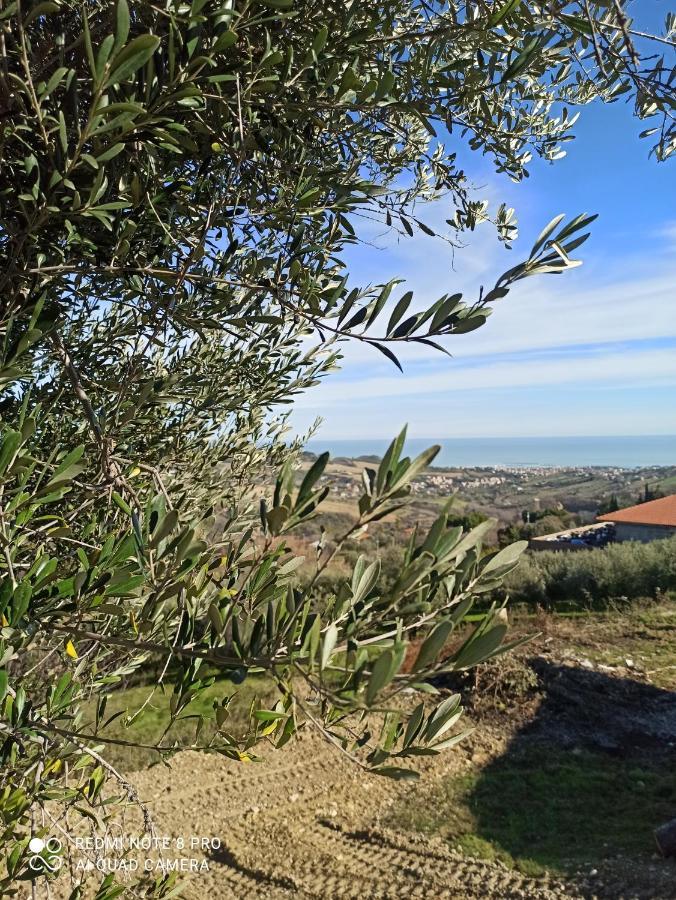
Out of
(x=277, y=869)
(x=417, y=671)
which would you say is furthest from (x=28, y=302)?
(x=277, y=869)

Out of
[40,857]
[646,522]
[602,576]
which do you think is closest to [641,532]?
[646,522]

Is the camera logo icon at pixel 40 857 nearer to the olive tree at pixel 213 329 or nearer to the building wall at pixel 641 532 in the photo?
the olive tree at pixel 213 329

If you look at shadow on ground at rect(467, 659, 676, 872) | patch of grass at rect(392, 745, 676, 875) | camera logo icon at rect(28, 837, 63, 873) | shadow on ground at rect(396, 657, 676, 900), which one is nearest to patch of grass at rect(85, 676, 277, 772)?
patch of grass at rect(392, 745, 676, 875)

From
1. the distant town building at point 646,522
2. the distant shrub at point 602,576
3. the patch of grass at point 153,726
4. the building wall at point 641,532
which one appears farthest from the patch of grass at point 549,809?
the distant town building at point 646,522

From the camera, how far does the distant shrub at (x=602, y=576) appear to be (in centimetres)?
1856

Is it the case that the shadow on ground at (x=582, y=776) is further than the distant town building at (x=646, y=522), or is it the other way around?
the distant town building at (x=646, y=522)

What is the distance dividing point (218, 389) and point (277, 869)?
24.4 feet

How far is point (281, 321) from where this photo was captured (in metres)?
1.90

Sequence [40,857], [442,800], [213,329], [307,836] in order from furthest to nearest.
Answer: [442,800] → [307,836] → [213,329] → [40,857]

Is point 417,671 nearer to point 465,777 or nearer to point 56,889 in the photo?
point 56,889

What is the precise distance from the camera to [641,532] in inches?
1115

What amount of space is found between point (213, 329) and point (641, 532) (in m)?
30.3

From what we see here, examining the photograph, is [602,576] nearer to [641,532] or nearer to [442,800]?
[641,532]

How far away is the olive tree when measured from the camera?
118 centimetres
